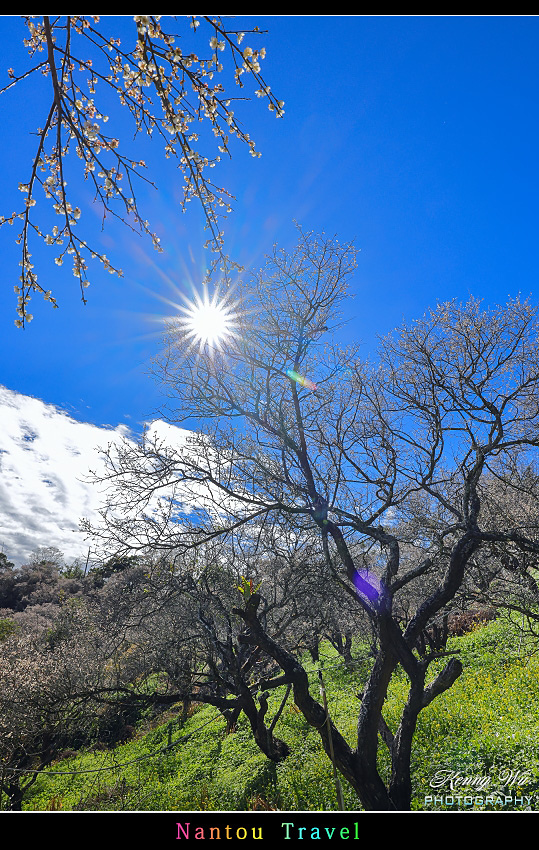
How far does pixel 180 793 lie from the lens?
8930 millimetres

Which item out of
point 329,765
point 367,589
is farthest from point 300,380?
Answer: point 329,765

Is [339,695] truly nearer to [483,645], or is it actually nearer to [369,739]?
[483,645]

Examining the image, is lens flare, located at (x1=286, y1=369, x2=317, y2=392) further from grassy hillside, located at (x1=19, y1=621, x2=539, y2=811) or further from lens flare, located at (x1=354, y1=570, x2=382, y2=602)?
grassy hillside, located at (x1=19, y1=621, x2=539, y2=811)

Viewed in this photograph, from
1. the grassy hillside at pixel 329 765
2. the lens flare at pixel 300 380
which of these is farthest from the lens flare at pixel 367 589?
the lens flare at pixel 300 380

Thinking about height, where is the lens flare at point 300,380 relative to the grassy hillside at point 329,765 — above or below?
above

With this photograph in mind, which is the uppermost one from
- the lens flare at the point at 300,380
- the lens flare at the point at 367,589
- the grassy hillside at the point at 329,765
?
the lens flare at the point at 300,380

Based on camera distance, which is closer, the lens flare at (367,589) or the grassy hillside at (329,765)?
the lens flare at (367,589)

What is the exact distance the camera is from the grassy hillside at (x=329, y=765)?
18.9 feet

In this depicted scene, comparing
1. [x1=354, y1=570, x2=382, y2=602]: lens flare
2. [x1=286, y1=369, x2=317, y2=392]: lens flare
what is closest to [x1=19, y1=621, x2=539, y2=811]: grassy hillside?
[x1=354, y1=570, x2=382, y2=602]: lens flare

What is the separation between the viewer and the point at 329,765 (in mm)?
7723

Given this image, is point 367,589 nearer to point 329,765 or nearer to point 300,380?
point 300,380

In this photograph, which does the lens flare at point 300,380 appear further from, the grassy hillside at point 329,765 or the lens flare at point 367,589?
the grassy hillside at point 329,765

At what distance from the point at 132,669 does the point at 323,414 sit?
14.5 metres
